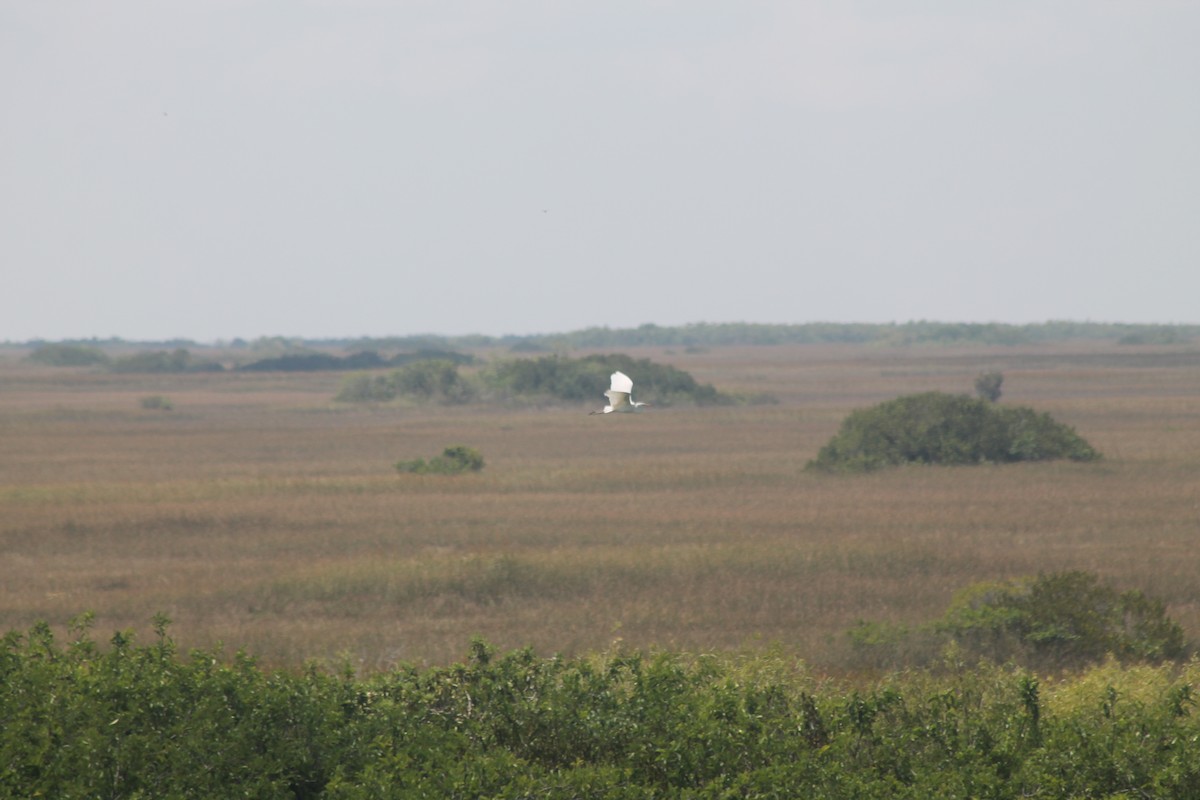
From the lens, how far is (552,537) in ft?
75.5

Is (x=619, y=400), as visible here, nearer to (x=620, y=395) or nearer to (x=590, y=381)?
(x=620, y=395)

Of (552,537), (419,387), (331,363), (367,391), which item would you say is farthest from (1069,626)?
(331,363)

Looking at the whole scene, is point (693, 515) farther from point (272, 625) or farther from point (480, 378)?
point (480, 378)

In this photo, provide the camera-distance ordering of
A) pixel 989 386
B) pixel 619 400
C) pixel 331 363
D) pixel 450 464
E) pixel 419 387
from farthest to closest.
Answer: pixel 331 363, pixel 419 387, pixel 989 386, pixel 450 464, pixel 619 400

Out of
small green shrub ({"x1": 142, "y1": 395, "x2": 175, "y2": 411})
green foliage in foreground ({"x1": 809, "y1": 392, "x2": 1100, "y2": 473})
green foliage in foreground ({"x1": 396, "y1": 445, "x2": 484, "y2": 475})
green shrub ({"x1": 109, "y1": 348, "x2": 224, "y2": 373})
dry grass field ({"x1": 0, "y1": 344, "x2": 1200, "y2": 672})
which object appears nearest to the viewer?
dry grass field ({"x1": 0, "y1": 344, "x2": 1200, "y2": 672})

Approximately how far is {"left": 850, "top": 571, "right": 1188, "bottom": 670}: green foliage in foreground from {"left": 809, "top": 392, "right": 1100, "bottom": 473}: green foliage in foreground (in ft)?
55.1

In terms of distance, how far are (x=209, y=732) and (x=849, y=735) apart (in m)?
3.75

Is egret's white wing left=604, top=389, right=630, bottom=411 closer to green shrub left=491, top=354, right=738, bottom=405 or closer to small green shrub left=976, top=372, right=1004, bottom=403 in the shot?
green shrub left=491, top=354, right=738, bottom=405

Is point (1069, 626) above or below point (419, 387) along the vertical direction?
below

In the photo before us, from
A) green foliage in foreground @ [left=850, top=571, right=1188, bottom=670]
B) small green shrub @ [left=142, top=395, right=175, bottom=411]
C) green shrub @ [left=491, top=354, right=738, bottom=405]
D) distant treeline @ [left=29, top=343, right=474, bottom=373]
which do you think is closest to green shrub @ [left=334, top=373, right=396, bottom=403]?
green shrub @ [left=491, top=354, right=738, bottom=405]

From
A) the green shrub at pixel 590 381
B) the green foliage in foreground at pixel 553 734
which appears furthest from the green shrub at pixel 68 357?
the green foliage in foreground at pixel 553 734

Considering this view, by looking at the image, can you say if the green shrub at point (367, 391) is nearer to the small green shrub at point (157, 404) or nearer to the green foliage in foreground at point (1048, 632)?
the small green shrub at point (157, 404)

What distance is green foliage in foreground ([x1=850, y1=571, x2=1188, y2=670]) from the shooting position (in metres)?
14.4

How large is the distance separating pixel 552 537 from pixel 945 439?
13305mm
